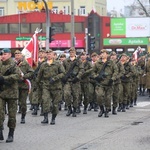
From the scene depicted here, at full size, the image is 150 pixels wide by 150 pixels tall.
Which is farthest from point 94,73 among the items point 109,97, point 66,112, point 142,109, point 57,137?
point 57,137

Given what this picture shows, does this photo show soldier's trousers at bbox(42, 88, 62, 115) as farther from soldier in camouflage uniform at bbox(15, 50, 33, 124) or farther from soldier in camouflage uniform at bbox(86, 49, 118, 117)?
soldier in camouflage uniform at bbox(86, 49, 118, 117)

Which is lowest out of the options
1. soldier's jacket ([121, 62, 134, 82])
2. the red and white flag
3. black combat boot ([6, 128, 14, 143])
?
black combat boot ([6, 128, 14, 143])

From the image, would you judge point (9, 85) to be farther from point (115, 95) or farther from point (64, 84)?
point (115, 95)

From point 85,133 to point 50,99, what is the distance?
186 centimetres

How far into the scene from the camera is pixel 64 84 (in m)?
18.1

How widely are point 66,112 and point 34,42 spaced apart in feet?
7.67

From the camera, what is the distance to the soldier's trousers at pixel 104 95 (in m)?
17.8

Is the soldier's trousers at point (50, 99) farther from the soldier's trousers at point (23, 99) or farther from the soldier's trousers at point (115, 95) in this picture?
the soldier's trousers at point (115, 95)

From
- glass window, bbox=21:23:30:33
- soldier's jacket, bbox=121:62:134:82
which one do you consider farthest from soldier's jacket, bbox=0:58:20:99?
glass window, bbox=21:23:30:33

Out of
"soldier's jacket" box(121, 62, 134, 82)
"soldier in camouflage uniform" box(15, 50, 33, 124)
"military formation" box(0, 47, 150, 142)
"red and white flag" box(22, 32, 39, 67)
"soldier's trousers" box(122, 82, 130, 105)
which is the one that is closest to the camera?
"military formation" box(0, 47, 150, 142)

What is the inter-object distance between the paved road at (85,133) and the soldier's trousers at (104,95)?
1.33 feet

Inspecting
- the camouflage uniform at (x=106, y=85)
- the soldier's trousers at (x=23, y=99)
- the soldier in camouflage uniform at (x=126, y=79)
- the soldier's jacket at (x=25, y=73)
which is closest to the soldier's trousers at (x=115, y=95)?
the camouflage uniform at (x=106, y=85)

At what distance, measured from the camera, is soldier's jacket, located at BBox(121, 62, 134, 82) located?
20.4 m

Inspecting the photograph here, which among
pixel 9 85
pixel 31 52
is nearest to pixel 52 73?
pixel 9 85
